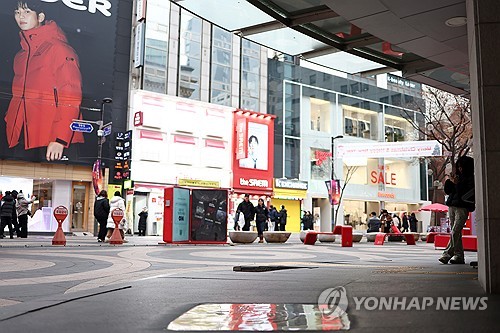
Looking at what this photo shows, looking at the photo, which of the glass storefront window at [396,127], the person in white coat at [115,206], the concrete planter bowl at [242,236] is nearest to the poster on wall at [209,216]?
the concrete planter bowl at [242,236]

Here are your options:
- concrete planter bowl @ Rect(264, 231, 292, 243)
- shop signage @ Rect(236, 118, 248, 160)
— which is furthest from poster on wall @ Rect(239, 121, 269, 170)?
concrete planter bowl @ Rect(264, 231, 292, 243)

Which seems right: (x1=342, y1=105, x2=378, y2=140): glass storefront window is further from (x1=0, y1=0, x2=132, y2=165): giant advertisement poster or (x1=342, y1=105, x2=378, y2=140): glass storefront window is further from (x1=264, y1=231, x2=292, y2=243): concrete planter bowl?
(x1=264, y1=231, x2=292, y2=243): concrete planter bowl

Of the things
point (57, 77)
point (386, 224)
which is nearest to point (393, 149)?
point (386, 224)

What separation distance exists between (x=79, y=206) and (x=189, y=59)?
12.5m

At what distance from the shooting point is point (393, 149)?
34.9 meters

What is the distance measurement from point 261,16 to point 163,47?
28451mm

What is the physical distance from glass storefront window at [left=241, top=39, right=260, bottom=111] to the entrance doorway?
13.7 m

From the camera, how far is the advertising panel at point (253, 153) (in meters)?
38.9

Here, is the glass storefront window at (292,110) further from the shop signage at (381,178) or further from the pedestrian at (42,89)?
the pedestrian at (42,89)

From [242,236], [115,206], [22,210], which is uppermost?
[115,206]

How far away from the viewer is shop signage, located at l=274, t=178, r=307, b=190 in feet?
137

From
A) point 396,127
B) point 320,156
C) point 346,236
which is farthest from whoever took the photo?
point 396,127

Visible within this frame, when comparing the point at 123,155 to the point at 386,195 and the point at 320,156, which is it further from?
the point at 386,195

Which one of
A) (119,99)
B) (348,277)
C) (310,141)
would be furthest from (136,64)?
(348,277)
